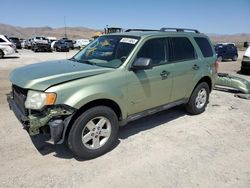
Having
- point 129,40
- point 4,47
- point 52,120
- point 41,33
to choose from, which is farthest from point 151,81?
point 41,33

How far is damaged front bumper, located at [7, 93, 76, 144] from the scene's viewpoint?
3.39 meters

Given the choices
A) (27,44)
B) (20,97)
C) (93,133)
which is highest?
(20,97)

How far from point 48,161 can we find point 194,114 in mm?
3624

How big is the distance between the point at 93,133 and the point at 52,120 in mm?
708

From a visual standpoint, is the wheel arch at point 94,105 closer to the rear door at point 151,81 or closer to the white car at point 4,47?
the rear door at point 151,81

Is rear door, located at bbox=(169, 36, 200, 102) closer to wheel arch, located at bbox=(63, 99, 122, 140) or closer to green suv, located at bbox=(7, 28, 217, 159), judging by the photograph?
green suv, located at bbox=(7, 28, 217, 159)

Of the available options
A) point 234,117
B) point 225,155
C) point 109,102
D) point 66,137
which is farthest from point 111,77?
point 234,117

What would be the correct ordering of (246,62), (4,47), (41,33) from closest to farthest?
1. (246,62)
2. (4,47)
3. (41,33)

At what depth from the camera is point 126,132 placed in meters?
4.95

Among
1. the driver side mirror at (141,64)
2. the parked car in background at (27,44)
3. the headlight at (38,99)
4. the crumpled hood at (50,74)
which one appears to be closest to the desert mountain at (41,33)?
the parked car in background at (27,44)

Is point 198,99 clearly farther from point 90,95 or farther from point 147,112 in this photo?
point 90,95

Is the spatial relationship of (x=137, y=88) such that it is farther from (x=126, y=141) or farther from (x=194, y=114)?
(x=194, y=114)

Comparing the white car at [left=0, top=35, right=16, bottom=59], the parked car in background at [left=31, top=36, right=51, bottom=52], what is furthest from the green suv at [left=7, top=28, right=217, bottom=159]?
the parked car in background at [left=31, top=36, right=51, bottom=52]

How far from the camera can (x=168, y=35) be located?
200 inches
